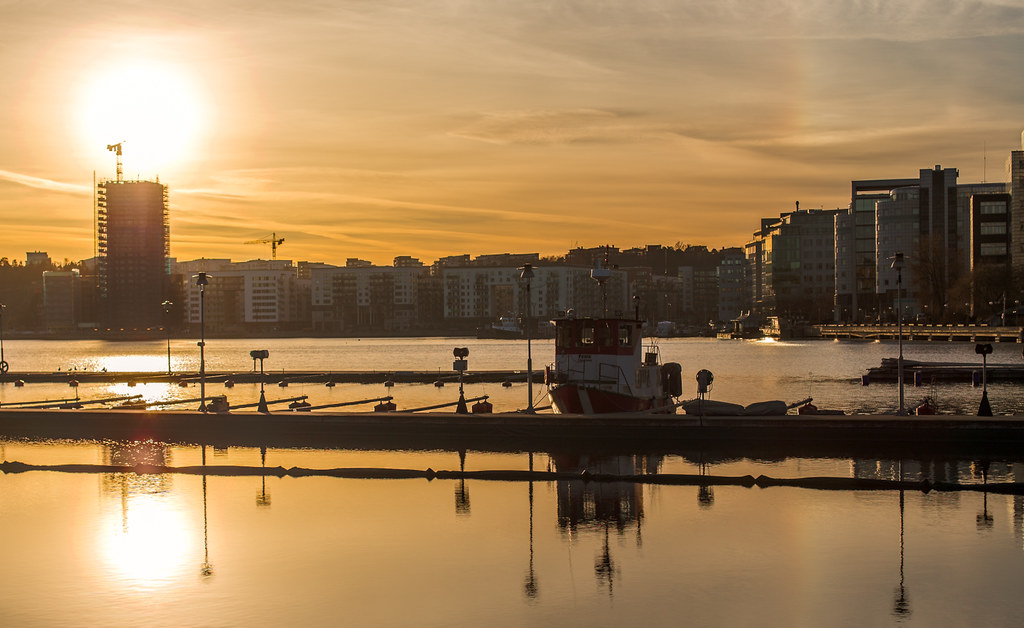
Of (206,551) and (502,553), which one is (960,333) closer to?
(502,553)

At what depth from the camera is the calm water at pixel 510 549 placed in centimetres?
1880

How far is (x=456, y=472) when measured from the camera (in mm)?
33750

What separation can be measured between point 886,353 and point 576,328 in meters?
118

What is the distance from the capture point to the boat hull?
45656 mm

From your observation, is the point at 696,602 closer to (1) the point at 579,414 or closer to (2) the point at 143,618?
(2) the point at 143,618

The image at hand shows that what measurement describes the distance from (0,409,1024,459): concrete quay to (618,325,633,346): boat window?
493 centimetres

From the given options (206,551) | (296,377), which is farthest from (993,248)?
(206,551)

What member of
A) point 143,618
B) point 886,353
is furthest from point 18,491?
point 886,353

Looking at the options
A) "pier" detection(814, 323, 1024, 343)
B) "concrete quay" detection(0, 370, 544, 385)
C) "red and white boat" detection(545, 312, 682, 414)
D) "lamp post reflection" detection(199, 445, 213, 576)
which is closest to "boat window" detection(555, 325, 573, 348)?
"red and white boat" detection(545, 312, 682, 414)

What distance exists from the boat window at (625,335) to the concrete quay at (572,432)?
4927mm

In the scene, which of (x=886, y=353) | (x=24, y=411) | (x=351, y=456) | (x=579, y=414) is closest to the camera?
(x=351, y=456)

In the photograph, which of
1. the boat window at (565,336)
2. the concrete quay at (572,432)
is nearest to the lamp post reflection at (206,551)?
the concrete quay at (572,432)

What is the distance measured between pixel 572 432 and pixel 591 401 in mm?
3951

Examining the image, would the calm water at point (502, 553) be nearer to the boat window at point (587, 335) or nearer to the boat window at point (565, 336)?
the boat window at point (587, 335)
